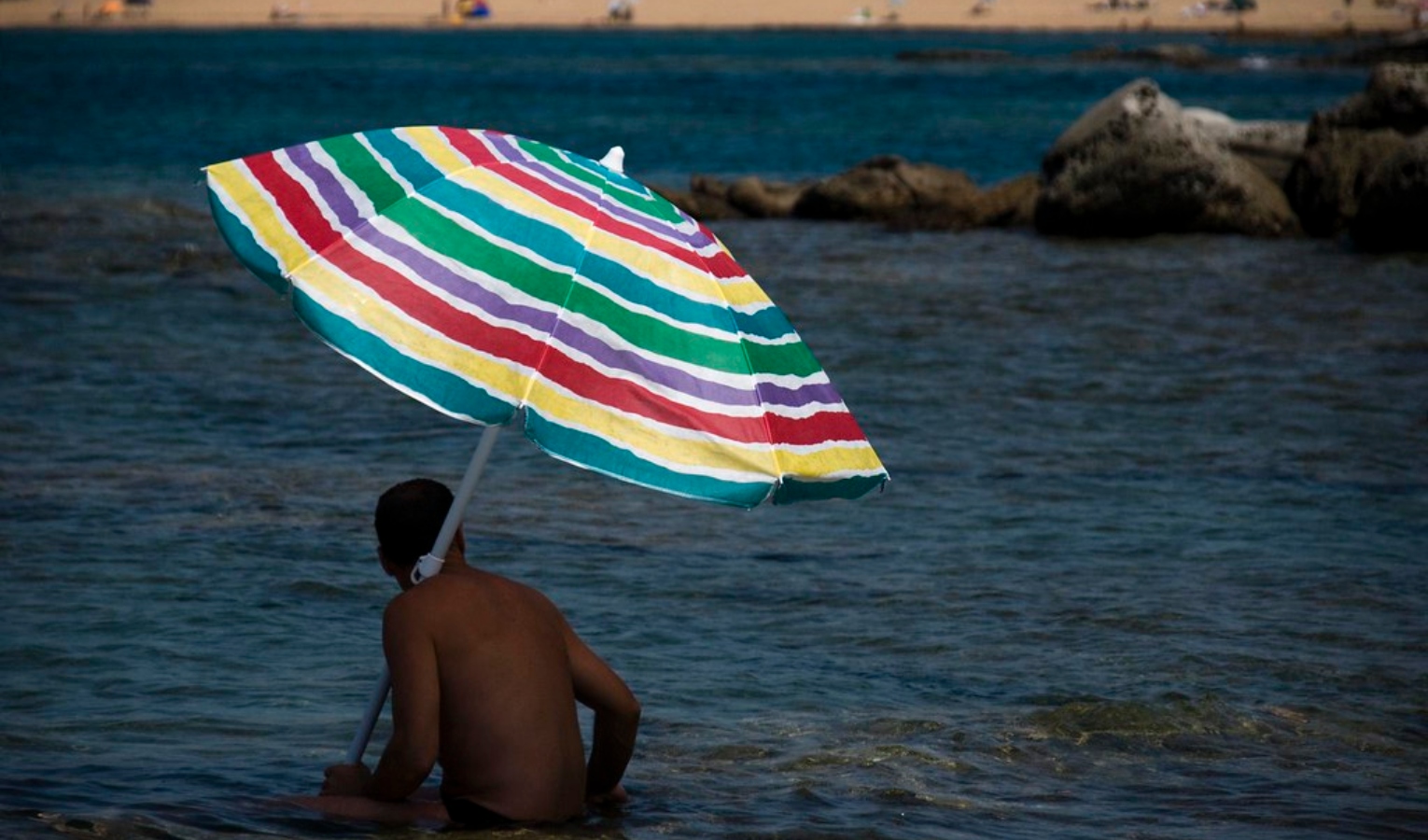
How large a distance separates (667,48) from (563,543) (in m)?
97.7

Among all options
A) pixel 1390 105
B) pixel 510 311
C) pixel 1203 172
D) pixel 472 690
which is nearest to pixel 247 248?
pixel 510 311

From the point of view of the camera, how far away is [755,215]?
86.3ft

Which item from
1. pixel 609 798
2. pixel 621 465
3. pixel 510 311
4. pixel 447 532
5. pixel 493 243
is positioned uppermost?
pixel 493 243

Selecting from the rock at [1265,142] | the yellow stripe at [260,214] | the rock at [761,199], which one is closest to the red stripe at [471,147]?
the yellow stripe at [260,214]

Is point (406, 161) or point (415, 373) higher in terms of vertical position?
point (406, 161)

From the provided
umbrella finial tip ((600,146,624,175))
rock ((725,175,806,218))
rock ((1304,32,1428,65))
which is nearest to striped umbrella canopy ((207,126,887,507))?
umbrella finial tip ((600,146,624,175))

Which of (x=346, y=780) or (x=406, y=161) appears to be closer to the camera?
(x=406, y=161)

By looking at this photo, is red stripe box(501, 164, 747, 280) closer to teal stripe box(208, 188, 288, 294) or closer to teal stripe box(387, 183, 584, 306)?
teal stripe box(387, 183, 584, 306)

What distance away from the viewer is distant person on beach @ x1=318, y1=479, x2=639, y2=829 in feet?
15.4

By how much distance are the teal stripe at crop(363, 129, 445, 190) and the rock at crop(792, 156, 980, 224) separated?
20995 mm

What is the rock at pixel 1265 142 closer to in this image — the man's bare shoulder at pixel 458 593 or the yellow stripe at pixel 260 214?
the man's bare shoulder at pixel 458 593

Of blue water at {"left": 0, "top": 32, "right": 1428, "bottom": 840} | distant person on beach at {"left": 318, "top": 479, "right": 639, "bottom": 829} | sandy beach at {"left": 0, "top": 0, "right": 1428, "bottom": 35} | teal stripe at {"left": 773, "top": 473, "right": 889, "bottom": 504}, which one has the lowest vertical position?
blue water at {"left": 0, "top": 32, "right": 1428, "bottom": 840}

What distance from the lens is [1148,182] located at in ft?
75.2

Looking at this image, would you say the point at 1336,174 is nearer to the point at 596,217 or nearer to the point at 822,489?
the point at 822,489
